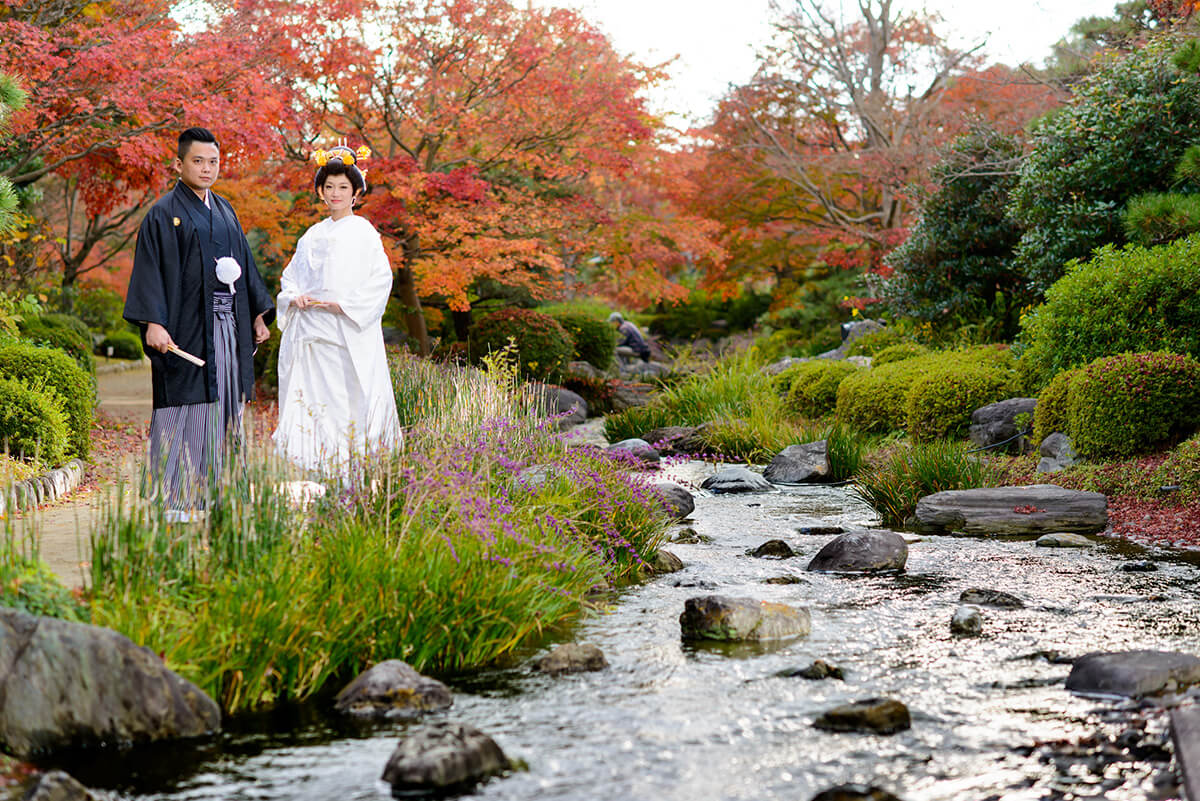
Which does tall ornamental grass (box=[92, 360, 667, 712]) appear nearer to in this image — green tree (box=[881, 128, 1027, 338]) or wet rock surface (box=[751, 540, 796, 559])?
wet rock surface (box=[751, 540, 796, 559])

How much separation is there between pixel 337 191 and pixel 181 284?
1.21 meters

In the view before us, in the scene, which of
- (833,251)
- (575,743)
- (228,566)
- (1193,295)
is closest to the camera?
(575,743)

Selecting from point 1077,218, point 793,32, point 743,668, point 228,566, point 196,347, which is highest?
point 793,32

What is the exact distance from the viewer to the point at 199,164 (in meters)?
5.93

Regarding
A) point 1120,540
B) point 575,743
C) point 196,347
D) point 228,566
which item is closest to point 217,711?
point 228,566

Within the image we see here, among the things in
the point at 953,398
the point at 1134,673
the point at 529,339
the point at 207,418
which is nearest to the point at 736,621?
the point at 1134,673

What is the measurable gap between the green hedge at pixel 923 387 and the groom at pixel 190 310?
7.00m

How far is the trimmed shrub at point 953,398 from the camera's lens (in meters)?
10.6

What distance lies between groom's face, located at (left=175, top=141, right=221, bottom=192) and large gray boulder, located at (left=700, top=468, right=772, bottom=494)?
549 cm

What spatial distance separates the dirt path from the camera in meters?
4.79

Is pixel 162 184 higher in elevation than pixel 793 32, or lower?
lower

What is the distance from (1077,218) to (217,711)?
10041 millimetres

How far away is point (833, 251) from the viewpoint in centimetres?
2058

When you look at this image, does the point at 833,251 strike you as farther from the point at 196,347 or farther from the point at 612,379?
the point at 196,347
